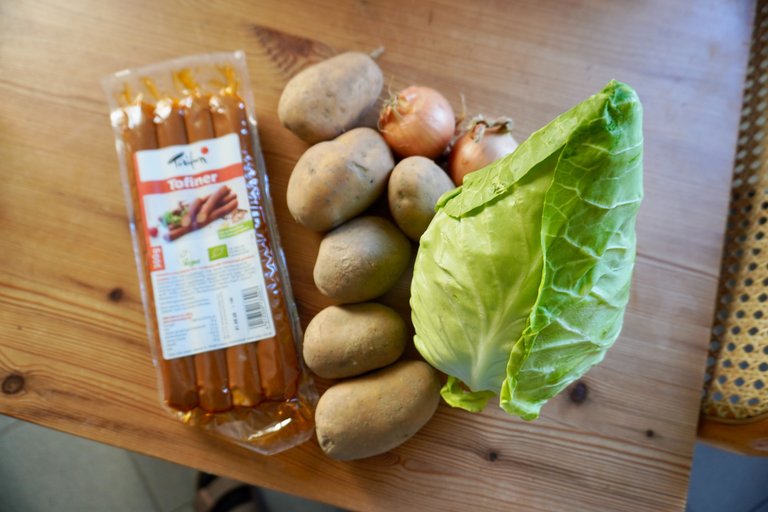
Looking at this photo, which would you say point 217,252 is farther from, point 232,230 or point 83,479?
point 83,479

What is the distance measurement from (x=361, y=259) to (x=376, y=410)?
210mm

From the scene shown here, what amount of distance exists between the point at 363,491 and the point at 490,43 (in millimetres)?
777

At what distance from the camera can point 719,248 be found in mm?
873

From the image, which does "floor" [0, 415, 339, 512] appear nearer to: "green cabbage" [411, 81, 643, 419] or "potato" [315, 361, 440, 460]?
"potato" [315, 361, 440, 460]

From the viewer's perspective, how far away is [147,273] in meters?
0.82

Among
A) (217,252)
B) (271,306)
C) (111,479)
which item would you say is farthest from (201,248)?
(111,479)

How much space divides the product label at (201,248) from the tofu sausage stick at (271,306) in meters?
0.01

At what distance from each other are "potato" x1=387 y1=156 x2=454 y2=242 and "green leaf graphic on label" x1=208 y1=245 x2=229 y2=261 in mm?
269

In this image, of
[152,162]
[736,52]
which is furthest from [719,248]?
[152,162]

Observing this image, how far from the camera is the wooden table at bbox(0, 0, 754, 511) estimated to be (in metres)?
0.81

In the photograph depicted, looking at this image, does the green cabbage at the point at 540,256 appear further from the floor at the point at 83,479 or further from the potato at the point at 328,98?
the floor at the point at 83,479

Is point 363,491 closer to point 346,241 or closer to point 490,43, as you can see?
point 346,241

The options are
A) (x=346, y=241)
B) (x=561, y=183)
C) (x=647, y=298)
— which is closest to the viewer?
(x=561, y=183)

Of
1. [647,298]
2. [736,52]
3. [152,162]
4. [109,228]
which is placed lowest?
[647,298]
